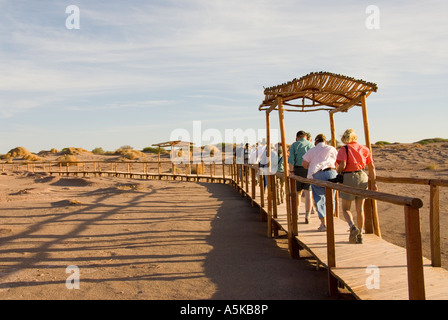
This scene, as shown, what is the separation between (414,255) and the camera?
2891mm

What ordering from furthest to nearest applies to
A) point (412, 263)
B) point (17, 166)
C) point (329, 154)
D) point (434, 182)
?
point (17, 166)
point (329, 154)
point (434, 182)
point (412, 263)

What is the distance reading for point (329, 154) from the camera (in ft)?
20.9

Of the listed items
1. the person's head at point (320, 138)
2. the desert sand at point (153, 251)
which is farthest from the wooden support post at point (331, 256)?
the person's head at point (320, 138)

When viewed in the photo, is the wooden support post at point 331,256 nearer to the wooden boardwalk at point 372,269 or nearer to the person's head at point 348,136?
the wooden boardwalk at point 372,269

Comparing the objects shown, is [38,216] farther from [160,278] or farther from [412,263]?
[412,263]

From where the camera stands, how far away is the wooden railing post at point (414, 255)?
287 cm

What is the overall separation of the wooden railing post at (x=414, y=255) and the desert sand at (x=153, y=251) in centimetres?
182

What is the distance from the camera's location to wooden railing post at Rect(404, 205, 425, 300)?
2.87 metres

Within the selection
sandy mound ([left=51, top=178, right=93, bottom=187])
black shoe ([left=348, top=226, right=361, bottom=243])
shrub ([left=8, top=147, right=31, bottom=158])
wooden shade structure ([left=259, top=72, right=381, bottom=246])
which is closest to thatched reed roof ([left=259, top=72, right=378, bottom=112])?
wooden shade structure ([left=259, top=72, right=381, bottom=246])

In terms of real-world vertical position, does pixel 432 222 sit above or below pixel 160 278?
above

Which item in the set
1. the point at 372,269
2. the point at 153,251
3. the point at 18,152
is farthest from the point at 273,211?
the point at 18,152

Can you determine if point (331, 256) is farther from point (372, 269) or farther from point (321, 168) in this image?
point (321, 168)
